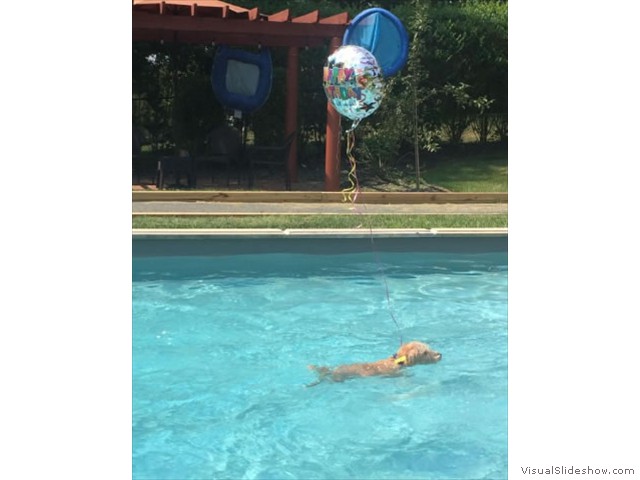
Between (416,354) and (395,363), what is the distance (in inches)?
6.8

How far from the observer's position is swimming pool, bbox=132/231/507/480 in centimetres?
496

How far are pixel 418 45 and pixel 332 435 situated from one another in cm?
901

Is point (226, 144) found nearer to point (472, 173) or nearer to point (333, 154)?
point (333, 154)

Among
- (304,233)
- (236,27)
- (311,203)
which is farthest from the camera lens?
(236,27)

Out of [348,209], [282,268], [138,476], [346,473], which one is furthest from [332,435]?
[348,209]

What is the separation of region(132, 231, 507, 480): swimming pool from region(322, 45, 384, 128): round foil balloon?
211 cm

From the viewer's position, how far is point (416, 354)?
5.68 m

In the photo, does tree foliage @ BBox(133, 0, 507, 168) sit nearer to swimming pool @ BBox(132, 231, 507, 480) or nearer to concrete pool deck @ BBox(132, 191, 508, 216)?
concrete pool deck @ BBox(132, 191, 508, 216)

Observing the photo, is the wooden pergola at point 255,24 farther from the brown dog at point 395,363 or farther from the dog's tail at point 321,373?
the brown dog at point 395,363

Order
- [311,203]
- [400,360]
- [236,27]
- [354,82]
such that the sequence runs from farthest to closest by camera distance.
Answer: [236,27]
[311,203]
[354,82]
[400,360]

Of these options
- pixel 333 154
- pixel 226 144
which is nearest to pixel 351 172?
pixel 333 154

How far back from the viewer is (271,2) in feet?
49.0

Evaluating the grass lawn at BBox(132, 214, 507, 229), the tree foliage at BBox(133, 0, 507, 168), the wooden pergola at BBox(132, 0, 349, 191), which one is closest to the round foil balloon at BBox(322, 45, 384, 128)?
the grass lawn at BBox(132, 214, 507, 229)

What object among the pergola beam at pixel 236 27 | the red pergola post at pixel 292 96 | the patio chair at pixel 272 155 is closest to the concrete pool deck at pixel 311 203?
the patio chair at pixel 272 155
